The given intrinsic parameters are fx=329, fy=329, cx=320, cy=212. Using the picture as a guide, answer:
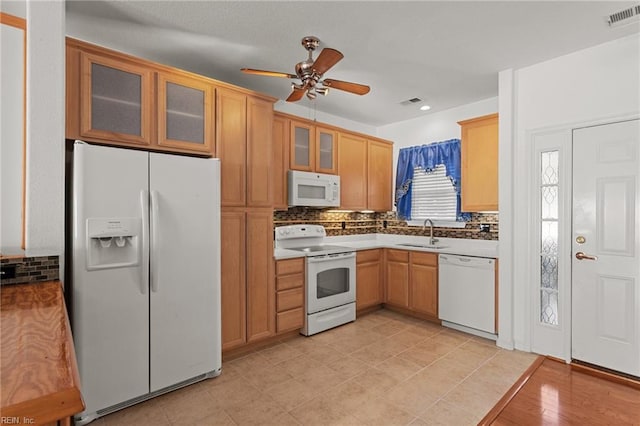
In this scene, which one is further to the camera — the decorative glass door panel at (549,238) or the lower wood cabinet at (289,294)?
the lower wood cabinet at (289,294)

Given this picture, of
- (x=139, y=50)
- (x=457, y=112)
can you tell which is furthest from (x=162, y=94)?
(x=457, y=112)

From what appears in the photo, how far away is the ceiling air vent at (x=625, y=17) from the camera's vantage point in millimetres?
2302

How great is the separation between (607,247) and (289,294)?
2.87 meters

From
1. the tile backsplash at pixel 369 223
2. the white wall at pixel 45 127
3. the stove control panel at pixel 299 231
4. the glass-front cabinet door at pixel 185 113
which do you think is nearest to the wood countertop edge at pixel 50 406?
the white wall at pixel 45 127

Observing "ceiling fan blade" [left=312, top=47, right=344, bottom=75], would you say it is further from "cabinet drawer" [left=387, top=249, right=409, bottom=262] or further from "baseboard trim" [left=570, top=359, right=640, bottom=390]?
"baseboard trim" [left=570, top=359, right=640, bottom=390]

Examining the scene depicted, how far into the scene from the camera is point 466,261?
143 inches

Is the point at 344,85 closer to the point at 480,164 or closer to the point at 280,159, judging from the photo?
the point at 280,159

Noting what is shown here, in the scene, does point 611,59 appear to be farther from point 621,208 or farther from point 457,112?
point 457,112

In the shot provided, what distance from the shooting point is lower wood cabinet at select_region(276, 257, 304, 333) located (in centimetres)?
336

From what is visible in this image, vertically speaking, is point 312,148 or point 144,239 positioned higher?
point 312,148

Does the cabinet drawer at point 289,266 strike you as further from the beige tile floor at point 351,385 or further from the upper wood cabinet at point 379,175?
the upper wood cabinet at point 379,175

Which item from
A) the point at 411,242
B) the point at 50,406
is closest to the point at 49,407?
the point at 50,406

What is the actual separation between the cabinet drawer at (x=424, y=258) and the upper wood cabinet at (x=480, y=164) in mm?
689

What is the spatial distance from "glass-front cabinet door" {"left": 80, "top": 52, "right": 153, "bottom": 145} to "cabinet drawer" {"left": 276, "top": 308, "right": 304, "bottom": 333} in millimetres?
2052
